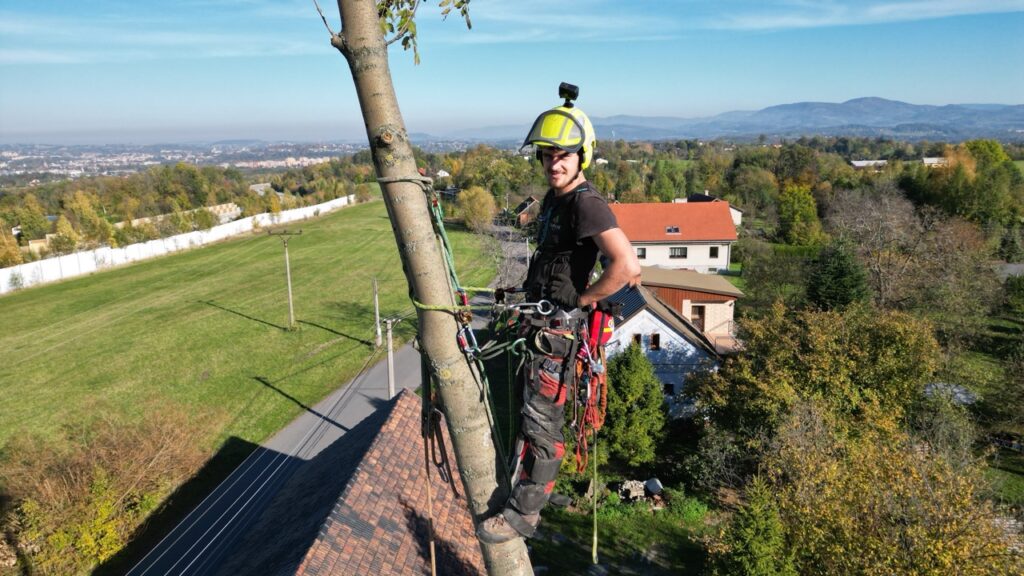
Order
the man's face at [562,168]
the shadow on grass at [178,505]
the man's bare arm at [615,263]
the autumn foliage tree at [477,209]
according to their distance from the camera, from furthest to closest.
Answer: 1. the autumn foliage tree at [477,209]
2. the shadow on grass at [178,505]
3. the man's face at [562,168]
4. the man's bare arm at [615,263]

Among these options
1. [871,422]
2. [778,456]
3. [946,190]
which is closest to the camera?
[778,456]

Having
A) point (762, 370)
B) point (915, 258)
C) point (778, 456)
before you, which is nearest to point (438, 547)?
point (778, 456)

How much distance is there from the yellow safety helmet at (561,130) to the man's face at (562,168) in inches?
2.5

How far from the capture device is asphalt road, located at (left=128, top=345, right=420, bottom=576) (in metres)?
16.6

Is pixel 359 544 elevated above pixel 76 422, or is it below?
above

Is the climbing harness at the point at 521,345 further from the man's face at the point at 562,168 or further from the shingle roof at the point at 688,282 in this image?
the shingle roof at the point at 688,282

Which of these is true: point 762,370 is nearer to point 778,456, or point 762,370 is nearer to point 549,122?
point 778,456

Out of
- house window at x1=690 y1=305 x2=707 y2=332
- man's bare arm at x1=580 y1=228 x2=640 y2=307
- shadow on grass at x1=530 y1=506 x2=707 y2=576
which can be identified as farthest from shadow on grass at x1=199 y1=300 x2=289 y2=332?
man's bare arm at x1=580 y1=228 x2=640 y2=307

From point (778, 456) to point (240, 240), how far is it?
71.8 meters

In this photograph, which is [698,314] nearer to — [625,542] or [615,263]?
[625,542]

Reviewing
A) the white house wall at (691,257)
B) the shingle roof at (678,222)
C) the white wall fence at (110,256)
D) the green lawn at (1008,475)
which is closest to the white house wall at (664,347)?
the green lawn at (1008,475)

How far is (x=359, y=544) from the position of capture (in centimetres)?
886

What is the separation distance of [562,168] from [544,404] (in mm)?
1433

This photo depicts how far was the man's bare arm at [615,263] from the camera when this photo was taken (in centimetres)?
309
